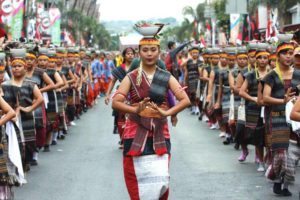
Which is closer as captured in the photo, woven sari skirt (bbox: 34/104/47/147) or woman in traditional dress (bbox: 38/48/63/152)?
woven sari skirt (bbox: 34/104/47/147)

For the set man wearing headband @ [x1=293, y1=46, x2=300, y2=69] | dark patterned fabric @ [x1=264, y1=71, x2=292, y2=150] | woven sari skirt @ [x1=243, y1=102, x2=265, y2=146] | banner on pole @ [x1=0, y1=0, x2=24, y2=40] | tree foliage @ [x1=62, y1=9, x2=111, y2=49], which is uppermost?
banner on pole @ [x1=0, y1=0, x2=24, y2=40]

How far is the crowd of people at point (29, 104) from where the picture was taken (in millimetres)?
8711

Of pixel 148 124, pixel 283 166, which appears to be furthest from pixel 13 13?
pixel 148 124

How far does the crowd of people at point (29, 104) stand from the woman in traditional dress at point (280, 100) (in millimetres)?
2992

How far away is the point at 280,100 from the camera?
31.5 feet

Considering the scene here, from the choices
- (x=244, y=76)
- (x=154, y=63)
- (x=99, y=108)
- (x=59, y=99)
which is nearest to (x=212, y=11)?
(x=99, y=108)

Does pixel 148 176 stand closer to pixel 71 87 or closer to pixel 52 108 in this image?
pixel 52 108

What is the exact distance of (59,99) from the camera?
641 inches

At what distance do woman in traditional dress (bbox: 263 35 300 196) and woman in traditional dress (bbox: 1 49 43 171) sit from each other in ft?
10.2

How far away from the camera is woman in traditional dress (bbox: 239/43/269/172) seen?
38.0 ft

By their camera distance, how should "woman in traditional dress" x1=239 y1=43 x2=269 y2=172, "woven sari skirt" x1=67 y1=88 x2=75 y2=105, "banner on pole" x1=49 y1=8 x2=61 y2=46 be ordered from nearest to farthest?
"woman in traditional dress" x1=239 y1=43 x2=269 y2=172 → "woven sari skirt" x1=67 y1=88 x2=75 y2=105 → "banner on pole" x1=49 y1=8 x2=61 y2=46

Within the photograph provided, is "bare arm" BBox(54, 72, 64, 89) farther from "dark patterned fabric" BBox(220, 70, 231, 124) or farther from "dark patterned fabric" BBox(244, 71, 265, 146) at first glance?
"dark patterned fabric" BBox(244, 71, 265, 146)

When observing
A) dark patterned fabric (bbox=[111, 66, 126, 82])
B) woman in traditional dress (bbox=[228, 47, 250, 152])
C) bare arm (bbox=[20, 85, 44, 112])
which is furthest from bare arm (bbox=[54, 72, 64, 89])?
woman in traditional dress (bbox=[228, 47, 250, 152])

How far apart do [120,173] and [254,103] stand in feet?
7.40
